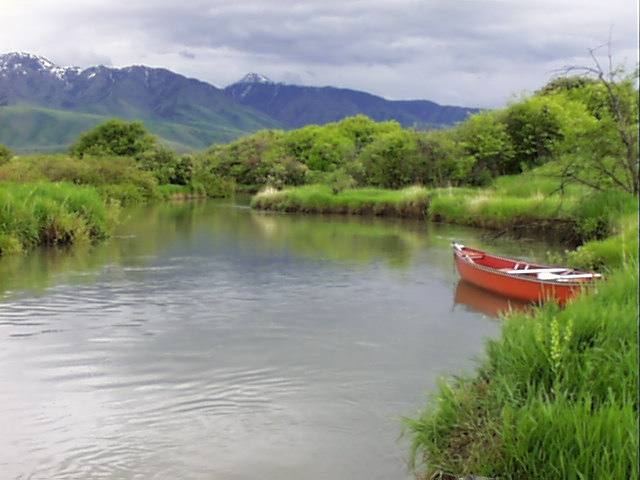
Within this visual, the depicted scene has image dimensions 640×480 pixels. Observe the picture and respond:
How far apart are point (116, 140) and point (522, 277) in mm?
54141

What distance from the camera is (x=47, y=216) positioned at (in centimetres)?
1762

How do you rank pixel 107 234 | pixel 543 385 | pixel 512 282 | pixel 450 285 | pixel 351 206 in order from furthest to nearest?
1. pixel 351 206
2. pixel 107 234
3. pixel 450 285
4. pixel 512 282
5. pixel 543 385

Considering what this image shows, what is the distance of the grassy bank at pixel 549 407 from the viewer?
3.68 meters

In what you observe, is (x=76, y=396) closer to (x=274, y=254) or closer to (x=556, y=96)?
(x=274, y=254)

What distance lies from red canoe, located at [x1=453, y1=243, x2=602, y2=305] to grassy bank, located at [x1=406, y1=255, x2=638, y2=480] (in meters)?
4.13

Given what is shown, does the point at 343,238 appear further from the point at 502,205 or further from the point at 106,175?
the point at 106,175

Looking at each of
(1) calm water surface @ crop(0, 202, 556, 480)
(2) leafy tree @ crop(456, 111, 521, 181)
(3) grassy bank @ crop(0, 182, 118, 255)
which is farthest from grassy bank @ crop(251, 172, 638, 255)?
(3) grassy bank @ crop(0, 182, 118, 255)

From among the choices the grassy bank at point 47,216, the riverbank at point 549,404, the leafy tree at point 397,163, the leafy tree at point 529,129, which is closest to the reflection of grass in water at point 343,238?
the grassy bank at point 47,216

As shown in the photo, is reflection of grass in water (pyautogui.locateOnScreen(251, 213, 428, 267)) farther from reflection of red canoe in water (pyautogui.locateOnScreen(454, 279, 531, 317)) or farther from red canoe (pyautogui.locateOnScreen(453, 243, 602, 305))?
reflection of red canoe in water (pyautogui.locateOnScreen(454, 279, 531, 317))

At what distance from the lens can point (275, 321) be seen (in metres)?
10.4

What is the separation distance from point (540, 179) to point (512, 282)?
688 inches

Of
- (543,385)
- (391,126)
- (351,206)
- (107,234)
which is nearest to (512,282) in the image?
(543,385)

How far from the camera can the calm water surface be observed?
5625 millimetres

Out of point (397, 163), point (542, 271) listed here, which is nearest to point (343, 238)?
point (542, 271)
